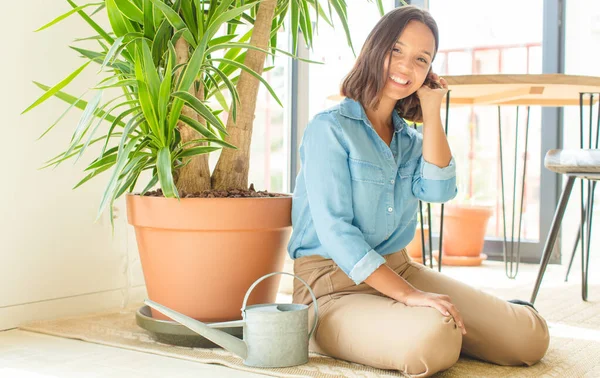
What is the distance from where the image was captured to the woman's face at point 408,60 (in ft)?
5.36

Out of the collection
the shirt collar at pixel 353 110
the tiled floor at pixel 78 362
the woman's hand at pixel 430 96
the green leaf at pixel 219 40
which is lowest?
the tiled floor at pixel 78 362

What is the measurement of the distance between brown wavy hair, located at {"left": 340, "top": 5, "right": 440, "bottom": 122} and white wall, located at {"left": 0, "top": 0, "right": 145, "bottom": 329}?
34.8 inches

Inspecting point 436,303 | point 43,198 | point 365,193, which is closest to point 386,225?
point 365,193

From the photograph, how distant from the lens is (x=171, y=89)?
1735 millimetres

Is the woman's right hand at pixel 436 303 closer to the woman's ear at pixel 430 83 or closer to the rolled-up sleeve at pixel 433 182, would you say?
the rolled-up sleeve at pixel 433 182

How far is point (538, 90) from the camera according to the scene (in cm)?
212

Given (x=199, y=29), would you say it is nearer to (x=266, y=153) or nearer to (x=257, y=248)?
(x=257, y=248)

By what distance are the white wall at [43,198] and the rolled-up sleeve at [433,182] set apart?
40.2 inches

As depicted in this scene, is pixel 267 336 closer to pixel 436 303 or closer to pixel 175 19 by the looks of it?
pixel 436 303

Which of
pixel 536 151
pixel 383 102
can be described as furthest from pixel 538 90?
pixel 536 151

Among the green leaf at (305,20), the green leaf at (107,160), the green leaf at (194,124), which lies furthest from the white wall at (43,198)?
the green leaf at (305,20)

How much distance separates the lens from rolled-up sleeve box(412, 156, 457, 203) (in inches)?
66.8

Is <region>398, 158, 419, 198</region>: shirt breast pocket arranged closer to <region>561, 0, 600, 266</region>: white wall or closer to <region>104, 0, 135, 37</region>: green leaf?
<region>104, 0, 135, 37</region>: green leaf

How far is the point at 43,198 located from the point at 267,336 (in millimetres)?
885
